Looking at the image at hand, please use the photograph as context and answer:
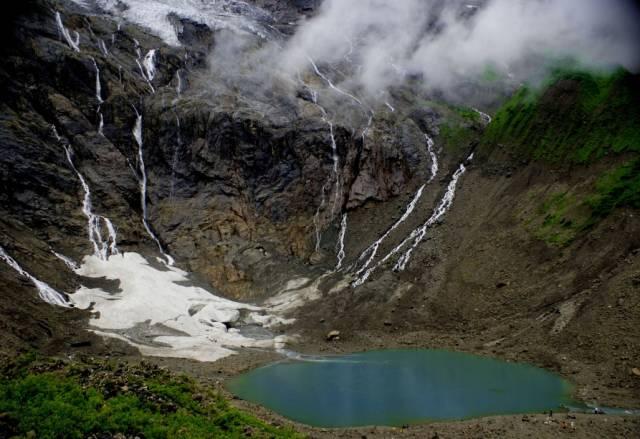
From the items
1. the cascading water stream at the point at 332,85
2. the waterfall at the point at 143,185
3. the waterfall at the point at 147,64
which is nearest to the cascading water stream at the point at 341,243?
the waterfall at the point at 143,185

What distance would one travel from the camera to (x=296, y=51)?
323 feet

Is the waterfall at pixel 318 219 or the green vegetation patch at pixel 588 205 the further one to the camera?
the waterfall at pixel 318 219

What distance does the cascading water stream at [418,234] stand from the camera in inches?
2048

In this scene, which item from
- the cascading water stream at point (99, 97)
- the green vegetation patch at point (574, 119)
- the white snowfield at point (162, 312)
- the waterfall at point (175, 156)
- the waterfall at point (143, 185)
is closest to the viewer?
the white snowfield at point (162, 312)

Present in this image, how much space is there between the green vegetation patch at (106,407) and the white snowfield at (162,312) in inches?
786

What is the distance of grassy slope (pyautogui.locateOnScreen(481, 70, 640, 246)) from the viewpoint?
1716 inches

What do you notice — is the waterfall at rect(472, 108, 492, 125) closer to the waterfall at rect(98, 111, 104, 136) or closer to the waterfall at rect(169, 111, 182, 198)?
the waterfall at rect(169, 111, 182, 198)

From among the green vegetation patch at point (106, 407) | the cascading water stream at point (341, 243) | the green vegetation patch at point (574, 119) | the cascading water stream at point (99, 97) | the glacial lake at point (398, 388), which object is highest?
the cascading water stream at point (99, 97)

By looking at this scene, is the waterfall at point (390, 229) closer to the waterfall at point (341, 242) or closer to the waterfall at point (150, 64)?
the waterfall at point (341, 242)

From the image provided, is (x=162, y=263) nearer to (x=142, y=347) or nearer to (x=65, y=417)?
(x=142, y=347)

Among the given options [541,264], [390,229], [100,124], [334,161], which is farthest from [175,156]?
[541,264]

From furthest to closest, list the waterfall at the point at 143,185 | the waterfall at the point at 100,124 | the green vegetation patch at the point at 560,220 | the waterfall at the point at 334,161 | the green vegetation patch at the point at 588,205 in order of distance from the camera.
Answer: the waterfall at the point at 100,124, the waterfall at the point at 334,161, the waterfall at the point at 143,185, the green vegetation patch at the point at 560,220, the green vegetation patch at the point at 588,205

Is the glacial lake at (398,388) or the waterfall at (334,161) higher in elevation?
the waterfall at (334,161)

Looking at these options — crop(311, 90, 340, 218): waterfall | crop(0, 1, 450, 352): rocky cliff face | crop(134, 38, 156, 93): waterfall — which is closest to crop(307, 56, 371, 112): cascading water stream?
crop(0, 1, 450, 352): rocky cliff face
